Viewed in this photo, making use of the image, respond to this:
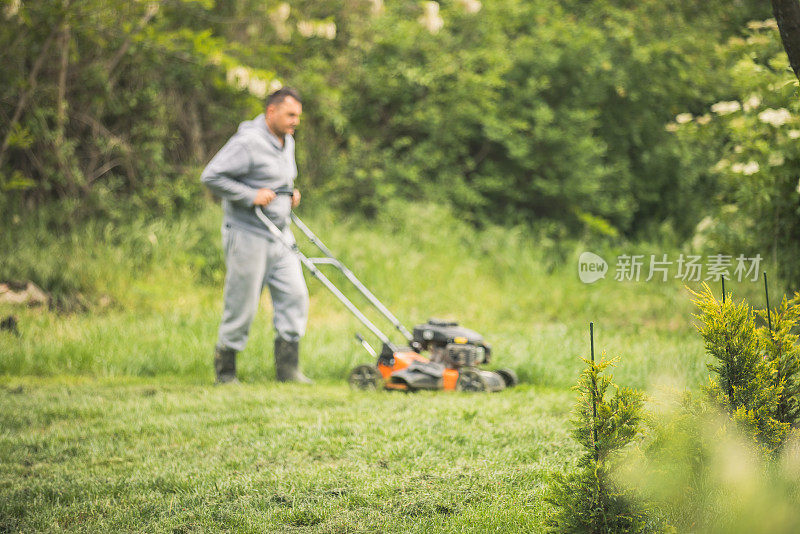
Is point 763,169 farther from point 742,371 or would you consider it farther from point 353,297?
point 353,297

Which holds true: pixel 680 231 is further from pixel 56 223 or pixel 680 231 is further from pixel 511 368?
pixel 56 223

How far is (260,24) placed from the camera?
39.1ft

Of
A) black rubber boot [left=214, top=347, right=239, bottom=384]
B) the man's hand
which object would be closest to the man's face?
the man's hand

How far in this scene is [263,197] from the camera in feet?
19.9

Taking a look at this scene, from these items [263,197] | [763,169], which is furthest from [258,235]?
[763,169]

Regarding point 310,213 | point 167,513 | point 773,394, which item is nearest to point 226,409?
point 167,513

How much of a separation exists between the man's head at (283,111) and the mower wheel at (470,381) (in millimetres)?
2256

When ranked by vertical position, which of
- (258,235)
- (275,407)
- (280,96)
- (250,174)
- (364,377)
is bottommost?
(275,407)

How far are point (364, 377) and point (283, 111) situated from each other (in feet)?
6.86

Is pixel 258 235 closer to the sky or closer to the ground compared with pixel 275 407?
closer to the sky

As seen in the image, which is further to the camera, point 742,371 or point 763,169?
point 763,169

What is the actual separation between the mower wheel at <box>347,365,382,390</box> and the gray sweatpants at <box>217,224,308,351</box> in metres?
0.65

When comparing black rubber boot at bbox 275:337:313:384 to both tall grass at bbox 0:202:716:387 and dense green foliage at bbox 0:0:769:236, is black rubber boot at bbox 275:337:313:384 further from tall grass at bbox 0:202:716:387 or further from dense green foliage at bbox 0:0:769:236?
dense green foliage at bbox 0:0:769:236

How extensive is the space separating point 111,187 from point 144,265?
5.75 feet
